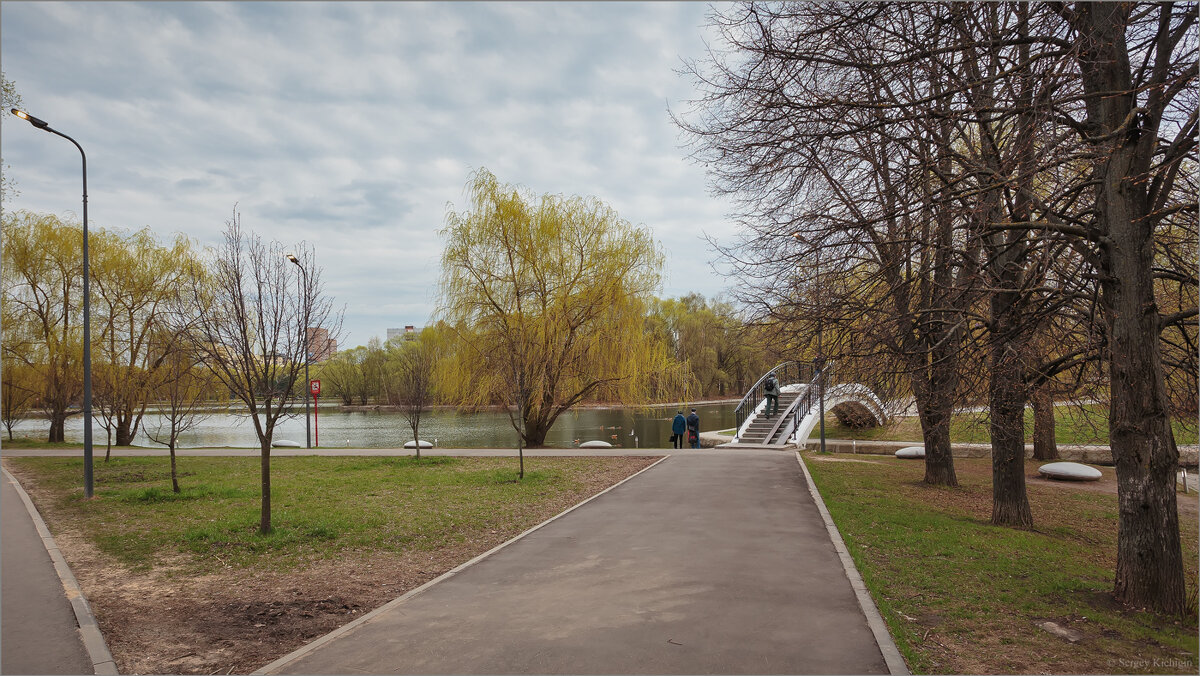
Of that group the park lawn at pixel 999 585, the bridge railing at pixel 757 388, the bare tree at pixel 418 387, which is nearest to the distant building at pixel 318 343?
the bare tree at pixel 418 387

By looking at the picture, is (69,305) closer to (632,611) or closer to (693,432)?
(693,432)

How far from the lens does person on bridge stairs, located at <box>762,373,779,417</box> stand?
1025 inches

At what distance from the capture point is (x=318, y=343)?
38.0 feet

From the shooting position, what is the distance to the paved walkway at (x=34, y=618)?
5039 millimetres

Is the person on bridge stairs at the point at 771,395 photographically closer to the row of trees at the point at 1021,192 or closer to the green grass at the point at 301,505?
the green grass at the point at 301,505

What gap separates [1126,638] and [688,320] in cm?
5153

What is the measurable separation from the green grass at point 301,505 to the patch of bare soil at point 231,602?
416 millimetres

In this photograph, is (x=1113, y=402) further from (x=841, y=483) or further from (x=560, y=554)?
(x=841, y=483)

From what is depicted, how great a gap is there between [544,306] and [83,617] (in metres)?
18.2

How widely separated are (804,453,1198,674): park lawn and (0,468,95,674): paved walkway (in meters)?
6.67

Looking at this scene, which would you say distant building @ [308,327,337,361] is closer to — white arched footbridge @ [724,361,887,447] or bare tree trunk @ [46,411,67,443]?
white arched footbridge @ [724,361,887,447]

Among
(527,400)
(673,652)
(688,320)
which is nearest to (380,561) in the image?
(673,652)

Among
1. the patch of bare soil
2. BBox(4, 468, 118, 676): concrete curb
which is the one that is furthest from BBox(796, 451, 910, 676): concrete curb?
BBox(4, 468, 118, 676): concrete curb

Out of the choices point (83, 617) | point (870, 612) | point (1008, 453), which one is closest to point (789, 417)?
point (1008, 453)
